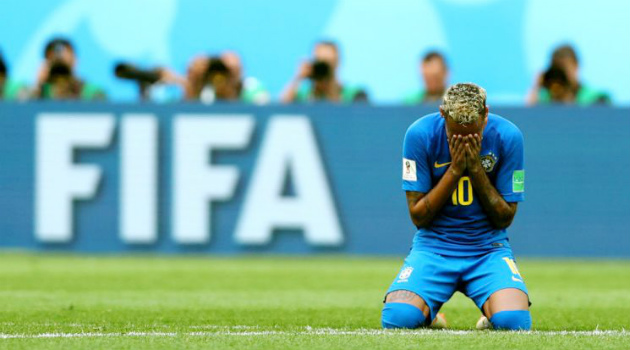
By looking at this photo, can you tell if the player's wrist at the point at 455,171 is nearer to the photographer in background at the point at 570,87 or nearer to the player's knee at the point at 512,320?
the player's knee at the point at 512,320

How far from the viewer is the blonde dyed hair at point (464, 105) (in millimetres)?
6766

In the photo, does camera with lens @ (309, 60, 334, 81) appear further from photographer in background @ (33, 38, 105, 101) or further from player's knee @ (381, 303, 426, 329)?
player's knee @ (381, 303, 426, 329)

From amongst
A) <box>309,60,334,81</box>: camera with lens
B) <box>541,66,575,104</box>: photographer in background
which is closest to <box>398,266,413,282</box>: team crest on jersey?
<box>309,60,334,81</box>: camera with lens

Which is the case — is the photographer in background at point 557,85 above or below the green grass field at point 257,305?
above

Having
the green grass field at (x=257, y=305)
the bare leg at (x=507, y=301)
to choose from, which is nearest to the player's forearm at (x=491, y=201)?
the bare leg at (x=507, y=301)

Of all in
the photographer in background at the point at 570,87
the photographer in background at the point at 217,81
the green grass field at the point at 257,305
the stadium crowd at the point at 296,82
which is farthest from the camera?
the photographer in background at the point at 217,81

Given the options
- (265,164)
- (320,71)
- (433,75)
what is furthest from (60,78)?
(433,75)

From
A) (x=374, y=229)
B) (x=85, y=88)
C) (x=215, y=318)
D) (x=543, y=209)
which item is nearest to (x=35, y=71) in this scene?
(x=85, y=88)

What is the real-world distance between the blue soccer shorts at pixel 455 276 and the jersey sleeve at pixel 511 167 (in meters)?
0.33

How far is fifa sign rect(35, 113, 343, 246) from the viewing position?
44.5 ft

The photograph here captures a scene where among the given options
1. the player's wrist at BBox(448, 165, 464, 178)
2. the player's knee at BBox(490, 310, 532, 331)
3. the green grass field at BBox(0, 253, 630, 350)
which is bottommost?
the green grass field at BBox(0, 253, 630, 350)

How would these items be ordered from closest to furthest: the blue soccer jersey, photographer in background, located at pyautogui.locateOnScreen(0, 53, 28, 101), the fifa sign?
1. the blue soccer jersey
2. the fifa sign
3. photographer in background, located at pyautogui.locateOnScreen(0, 53, 28, 101)

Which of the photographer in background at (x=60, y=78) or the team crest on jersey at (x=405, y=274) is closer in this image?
the team crest on jersey at (x=405, y=274)

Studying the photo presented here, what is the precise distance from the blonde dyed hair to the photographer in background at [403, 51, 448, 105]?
680 centimetres
